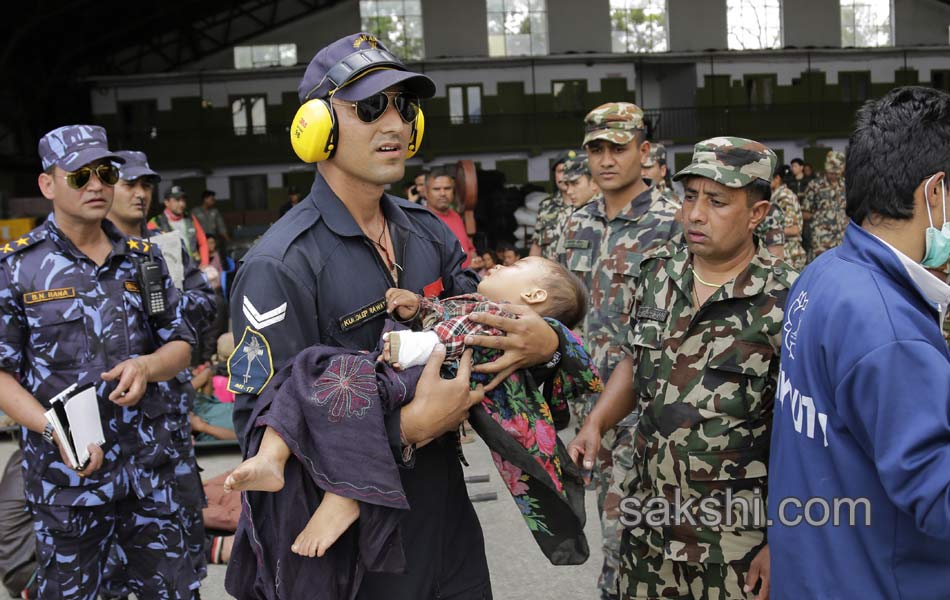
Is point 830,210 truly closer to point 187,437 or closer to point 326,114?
point 187,437

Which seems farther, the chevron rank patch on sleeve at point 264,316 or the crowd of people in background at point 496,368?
the chevron rank patch on sleeve at point 264,316

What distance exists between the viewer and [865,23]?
3375cm

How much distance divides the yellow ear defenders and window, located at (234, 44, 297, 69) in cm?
Result: 3074

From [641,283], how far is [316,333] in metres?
1.49

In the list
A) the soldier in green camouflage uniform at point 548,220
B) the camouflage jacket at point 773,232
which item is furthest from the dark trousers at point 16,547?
the soldier in green camouflage uniform at point 548,220

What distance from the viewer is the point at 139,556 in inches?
162

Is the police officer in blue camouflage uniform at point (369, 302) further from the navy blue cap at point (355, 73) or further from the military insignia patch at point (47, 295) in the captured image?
the military insignia patch at point (47, 295)

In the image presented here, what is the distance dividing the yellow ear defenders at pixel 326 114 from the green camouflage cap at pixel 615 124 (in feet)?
8.66

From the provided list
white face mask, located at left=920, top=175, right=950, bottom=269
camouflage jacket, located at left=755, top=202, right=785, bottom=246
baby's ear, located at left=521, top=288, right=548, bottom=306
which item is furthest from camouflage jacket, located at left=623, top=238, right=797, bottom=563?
camouflage jacket, located at left=755, top=202, right=785, bottom=246

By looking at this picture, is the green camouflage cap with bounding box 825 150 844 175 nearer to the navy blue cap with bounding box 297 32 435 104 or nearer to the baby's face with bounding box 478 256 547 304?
the baby's face with bounding box 478 256 547 304

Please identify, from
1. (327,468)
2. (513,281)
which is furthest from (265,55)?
(327,468)

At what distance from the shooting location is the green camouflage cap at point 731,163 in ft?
10.3

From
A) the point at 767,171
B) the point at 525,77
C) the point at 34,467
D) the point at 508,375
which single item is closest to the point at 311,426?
the point at 508,375

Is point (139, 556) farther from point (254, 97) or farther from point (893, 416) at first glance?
point (254, 97)
